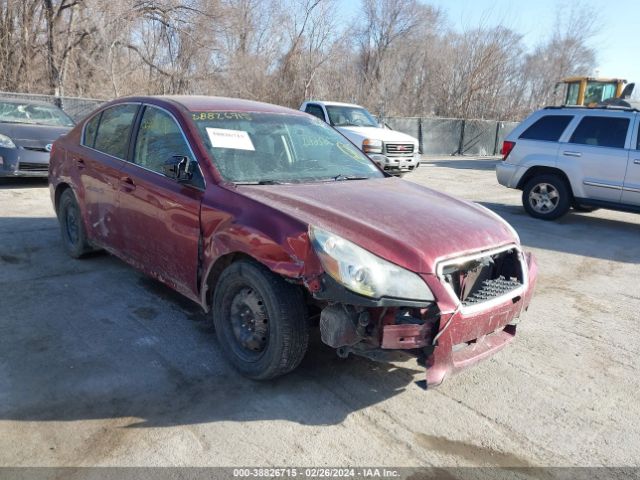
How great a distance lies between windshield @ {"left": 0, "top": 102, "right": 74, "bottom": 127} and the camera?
10195 mm

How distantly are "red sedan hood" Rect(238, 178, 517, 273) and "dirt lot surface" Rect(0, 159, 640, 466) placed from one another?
951mm

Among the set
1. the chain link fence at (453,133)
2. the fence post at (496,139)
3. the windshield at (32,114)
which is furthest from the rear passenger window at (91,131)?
the fence post at (496,139)

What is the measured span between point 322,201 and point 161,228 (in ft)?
4.37

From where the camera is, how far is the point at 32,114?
10570 millimetres

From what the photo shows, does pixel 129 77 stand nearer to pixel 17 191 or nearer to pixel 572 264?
pixel 17 191

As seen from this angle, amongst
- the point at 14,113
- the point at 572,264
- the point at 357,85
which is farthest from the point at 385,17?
the point at 572,264

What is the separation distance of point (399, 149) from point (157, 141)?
926cm

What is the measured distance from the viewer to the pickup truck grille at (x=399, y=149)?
41.4ft

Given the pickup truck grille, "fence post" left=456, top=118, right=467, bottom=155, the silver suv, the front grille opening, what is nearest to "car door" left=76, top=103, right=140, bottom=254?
the front grille opening

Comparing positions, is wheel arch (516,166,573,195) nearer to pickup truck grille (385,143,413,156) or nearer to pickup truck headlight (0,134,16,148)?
pickup truck grille (385,143,413,156)

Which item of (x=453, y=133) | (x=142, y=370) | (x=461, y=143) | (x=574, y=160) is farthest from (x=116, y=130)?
(x=461, y=143)

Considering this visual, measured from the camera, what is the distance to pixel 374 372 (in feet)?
11.7

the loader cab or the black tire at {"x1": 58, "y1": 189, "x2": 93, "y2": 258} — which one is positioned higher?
the loader cab

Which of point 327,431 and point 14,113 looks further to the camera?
point 14,113
